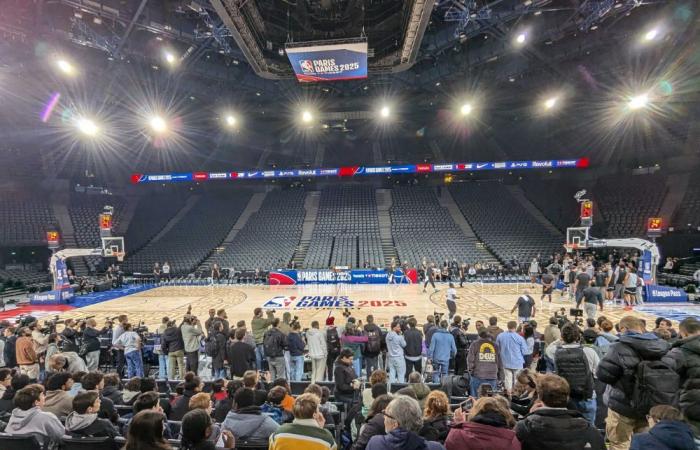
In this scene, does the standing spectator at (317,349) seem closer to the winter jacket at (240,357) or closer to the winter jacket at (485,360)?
the winter jacket at (240,357)

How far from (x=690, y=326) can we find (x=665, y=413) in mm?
1963

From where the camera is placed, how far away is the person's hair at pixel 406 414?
2080mm

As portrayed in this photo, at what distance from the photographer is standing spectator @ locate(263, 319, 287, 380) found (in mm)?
6117

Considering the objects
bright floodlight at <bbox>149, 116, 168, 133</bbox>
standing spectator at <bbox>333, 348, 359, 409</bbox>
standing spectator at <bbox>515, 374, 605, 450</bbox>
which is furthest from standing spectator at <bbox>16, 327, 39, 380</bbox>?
bright floodlight at <bbox>149, 116, 168, 133</bbox>

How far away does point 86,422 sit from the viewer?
9.29 feet

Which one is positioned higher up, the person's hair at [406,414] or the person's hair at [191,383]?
the person's hair at [406,414]

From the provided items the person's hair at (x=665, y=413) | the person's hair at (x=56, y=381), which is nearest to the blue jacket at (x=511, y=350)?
the person's hair at (x=665, y=413)

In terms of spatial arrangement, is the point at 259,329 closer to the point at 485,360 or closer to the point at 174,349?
the point at 174,349

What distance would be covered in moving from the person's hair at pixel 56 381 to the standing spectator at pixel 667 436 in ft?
19.1

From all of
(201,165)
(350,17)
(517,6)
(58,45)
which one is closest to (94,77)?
(58,45)

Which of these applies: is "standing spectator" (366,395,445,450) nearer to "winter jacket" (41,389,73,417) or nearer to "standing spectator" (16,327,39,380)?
"winter jacket" (41,389,73,417)

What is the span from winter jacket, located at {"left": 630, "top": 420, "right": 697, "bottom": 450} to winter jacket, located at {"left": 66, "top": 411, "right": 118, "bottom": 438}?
14.6ft

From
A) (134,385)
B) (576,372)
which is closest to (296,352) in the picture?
(134,385)

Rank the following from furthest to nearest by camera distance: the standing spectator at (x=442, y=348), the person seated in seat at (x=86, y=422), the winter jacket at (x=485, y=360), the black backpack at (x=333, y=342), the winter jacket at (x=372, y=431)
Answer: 1. the black backpack at (x=333, y=342)
2. the standing spectator at (x=442, y=348)
3. the winter jacket at (x=485, y=360)
4. the person seated in seat at (x=86, y=422)
5. the winter jacket at (x=372, y=431)
